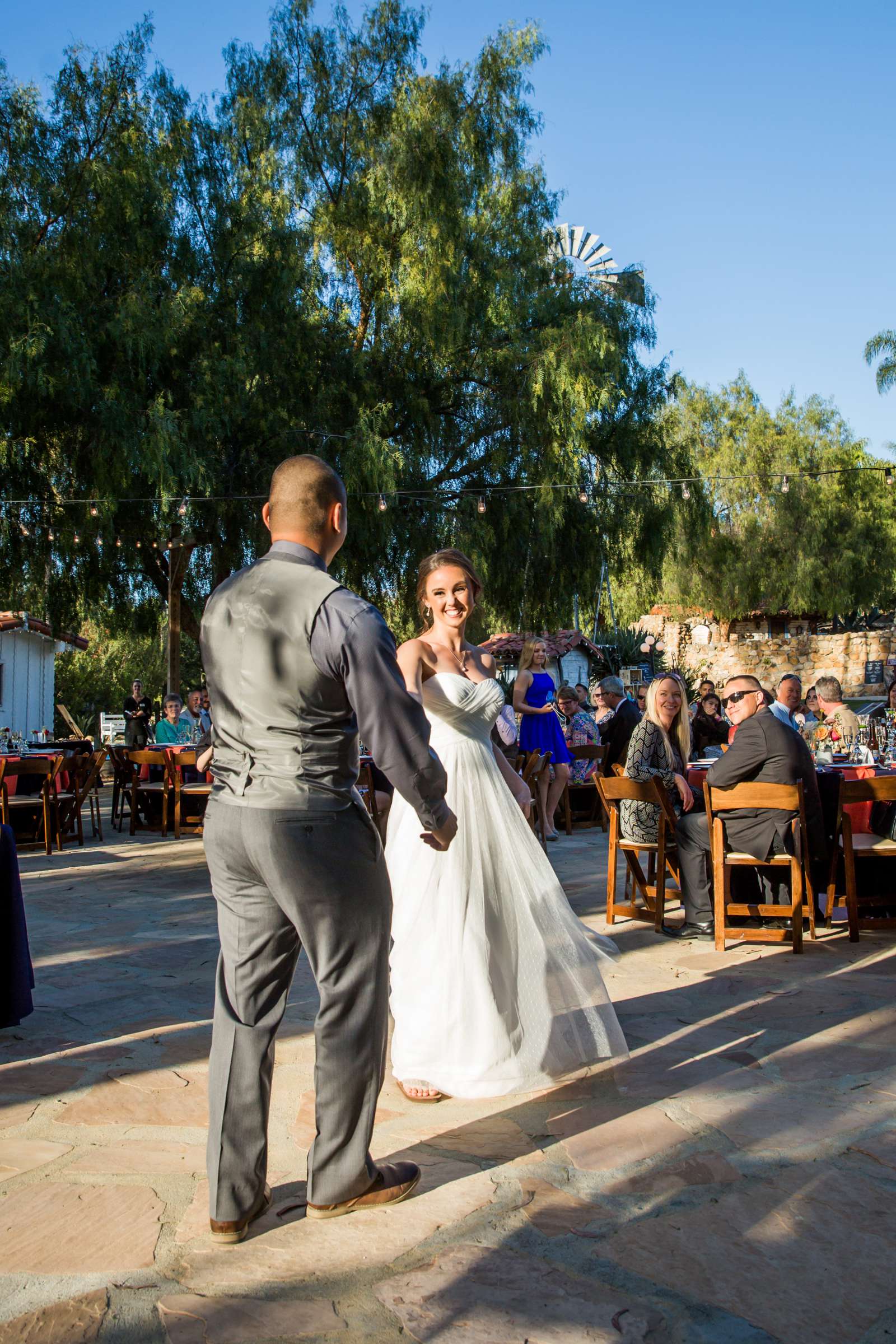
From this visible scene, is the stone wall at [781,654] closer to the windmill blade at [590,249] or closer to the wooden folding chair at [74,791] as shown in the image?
the windmill blade at [590,249]

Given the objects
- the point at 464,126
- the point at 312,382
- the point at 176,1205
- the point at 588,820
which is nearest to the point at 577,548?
the point at 312,382

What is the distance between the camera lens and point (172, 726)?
1262 centimetres

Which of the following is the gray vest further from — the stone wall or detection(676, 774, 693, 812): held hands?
the stone wall

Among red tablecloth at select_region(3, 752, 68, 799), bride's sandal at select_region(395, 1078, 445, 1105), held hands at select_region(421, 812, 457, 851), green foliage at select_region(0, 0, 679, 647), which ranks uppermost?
green foliage at select_region(0, 0, 679, 647)

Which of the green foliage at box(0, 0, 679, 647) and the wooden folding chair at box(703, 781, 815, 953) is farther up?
the green foliage at box(0, 0, 679, 647)

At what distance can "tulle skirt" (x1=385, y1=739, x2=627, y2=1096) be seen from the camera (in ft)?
11.7

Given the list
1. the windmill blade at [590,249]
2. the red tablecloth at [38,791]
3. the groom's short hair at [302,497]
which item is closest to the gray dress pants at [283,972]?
the groom's short hair at [302,497]

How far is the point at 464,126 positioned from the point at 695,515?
8.18m

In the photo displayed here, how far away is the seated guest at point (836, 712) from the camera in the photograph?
9223 millimetres

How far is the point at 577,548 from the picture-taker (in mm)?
20516

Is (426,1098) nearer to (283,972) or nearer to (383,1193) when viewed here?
(383,1193)

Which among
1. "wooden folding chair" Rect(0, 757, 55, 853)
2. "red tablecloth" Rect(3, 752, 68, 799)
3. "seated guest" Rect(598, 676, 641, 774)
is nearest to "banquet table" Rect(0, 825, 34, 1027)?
"wooden folding chair" Rect(0, 757, 55, 853)

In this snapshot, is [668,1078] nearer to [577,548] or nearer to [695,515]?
[577,548]

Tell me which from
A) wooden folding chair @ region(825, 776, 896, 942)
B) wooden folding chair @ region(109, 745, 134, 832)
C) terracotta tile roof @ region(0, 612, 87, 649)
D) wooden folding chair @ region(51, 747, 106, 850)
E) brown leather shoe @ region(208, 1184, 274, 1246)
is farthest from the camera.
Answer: terracotta tile roof @ region(0, 612, 87, 649)
